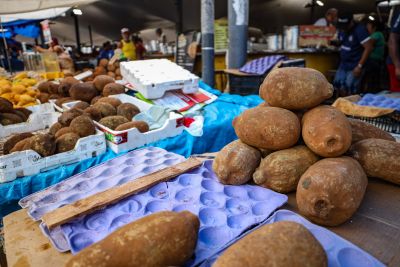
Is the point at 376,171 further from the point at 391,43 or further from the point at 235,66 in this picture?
the point at 235,66

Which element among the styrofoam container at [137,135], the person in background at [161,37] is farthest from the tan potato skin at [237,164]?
the person in background at [161,37]

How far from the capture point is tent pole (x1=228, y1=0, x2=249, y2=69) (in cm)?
466

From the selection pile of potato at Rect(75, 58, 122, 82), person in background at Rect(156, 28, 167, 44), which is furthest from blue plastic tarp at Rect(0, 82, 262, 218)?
person in background at Rect(156, 28, 167, 44)

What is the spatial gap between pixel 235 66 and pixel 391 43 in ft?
7.58

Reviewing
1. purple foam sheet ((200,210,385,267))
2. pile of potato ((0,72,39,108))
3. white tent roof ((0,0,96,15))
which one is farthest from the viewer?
white tent roof ((0,0,96,15))

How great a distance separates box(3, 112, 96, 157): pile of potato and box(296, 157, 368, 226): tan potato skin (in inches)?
63.9

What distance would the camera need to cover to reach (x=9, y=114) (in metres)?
2.66

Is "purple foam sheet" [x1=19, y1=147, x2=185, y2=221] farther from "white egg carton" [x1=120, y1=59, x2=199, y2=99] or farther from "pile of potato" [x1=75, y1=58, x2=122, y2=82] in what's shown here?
"pile of potato" [x1=75, y1=58, x2=122, y2=82]

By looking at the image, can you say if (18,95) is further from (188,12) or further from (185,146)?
(188,12)

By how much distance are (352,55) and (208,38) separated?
267 cm

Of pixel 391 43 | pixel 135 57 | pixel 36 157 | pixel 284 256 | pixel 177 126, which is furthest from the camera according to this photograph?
pixel 135 57

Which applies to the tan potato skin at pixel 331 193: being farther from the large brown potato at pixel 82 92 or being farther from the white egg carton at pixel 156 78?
the large brown potato at pixel 82 92

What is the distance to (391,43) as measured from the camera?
12.7 feet

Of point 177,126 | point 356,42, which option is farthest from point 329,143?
point 356,42
